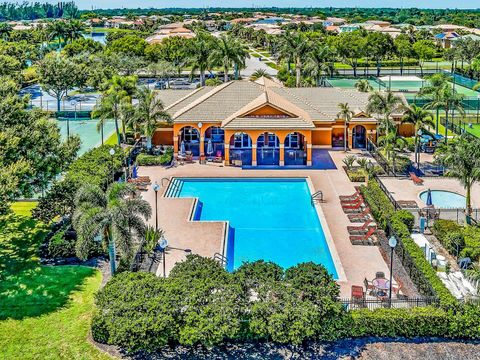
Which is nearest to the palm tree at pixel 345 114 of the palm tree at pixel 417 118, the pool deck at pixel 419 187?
the palm tree at pixel 417 118

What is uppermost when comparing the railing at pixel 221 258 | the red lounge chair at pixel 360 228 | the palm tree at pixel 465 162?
the palm tree at pixel 465 162

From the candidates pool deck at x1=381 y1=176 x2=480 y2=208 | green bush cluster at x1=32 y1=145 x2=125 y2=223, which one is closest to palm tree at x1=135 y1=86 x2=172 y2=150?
green bush cluster at x1=32 y1=145 x2=125 y2=223

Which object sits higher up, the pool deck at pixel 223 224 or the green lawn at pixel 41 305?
the pool deck at pixel 223 224

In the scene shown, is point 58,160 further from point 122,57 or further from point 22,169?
point 122,57

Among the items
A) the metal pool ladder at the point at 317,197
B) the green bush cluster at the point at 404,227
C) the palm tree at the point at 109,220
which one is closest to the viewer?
the green bush cluster at the point at 404,227

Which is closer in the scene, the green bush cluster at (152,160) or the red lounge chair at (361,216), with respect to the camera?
the red lounge chair at (361,216)

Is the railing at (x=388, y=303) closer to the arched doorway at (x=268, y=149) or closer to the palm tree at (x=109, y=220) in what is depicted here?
the palm tree at (x=109, y=220)
